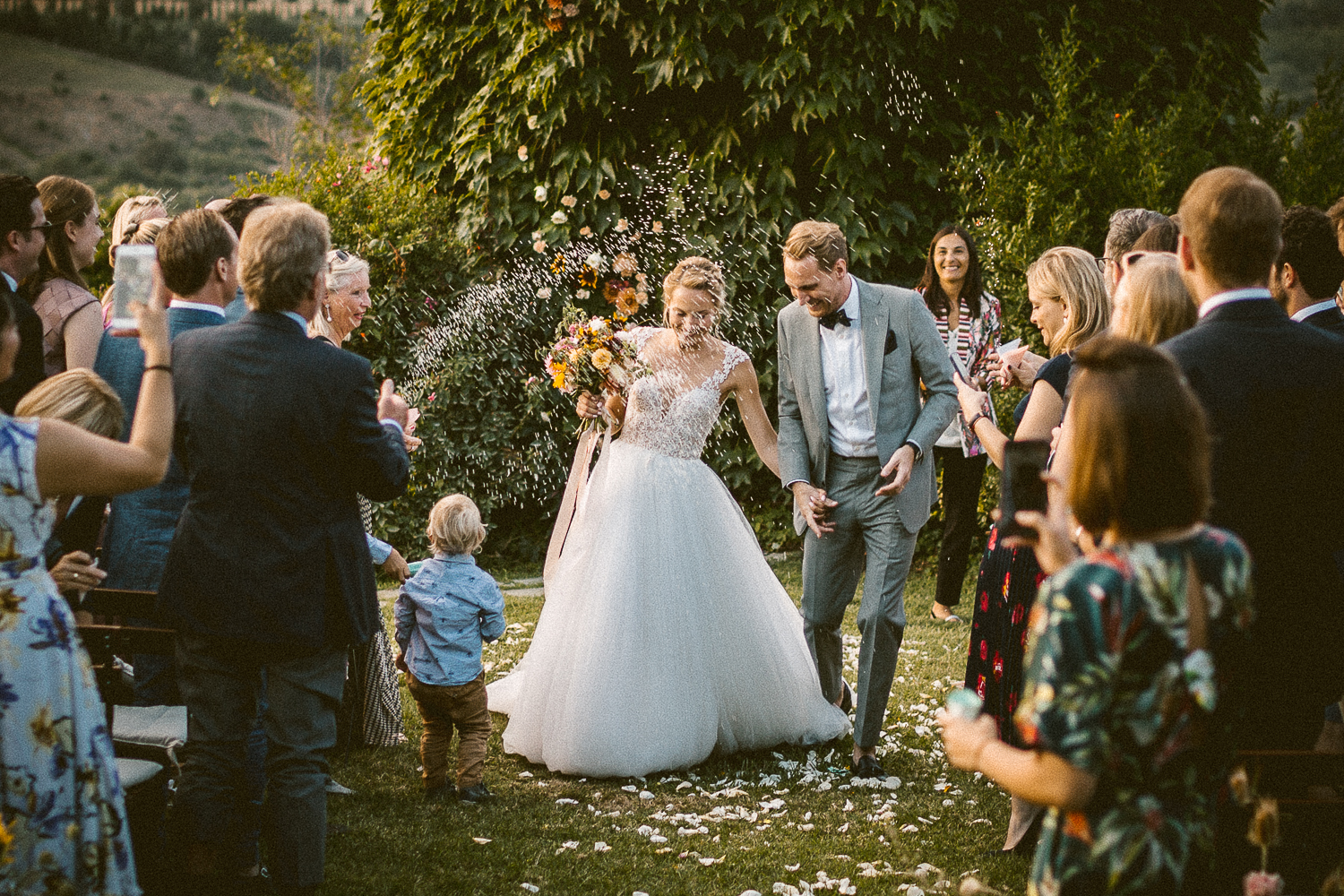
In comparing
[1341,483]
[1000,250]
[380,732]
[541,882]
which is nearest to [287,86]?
[1000,250]

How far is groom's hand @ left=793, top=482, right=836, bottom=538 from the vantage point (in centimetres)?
480

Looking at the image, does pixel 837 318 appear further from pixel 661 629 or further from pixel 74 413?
pixel 74 413

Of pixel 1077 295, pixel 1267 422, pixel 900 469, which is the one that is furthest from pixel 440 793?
pixel 1267 422

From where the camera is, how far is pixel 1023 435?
3.62 m

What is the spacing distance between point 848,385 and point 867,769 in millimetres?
1557

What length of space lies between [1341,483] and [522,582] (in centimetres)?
662

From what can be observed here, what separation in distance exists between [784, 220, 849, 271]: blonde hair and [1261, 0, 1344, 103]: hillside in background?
10413 mm

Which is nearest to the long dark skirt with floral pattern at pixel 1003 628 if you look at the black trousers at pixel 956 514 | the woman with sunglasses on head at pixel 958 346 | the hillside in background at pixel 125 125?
the woman with sunglasses on head at pixel 958 346

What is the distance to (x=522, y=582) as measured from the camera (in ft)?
28.1

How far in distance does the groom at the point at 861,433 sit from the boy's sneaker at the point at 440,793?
1.61m

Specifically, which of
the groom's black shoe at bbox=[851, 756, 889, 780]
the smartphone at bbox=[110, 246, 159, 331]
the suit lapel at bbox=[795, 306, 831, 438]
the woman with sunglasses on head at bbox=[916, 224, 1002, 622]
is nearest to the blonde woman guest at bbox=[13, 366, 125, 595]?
the smartphone at bbox=[110, 246, 159, 331]

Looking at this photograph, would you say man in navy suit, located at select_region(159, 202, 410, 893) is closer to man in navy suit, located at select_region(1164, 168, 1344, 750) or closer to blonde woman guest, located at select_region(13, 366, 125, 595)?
blonde woman guest, located at select_region(13, 366, 125, 595)

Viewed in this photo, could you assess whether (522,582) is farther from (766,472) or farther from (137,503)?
(137,503)

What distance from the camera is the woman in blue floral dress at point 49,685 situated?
2352 millimetres
